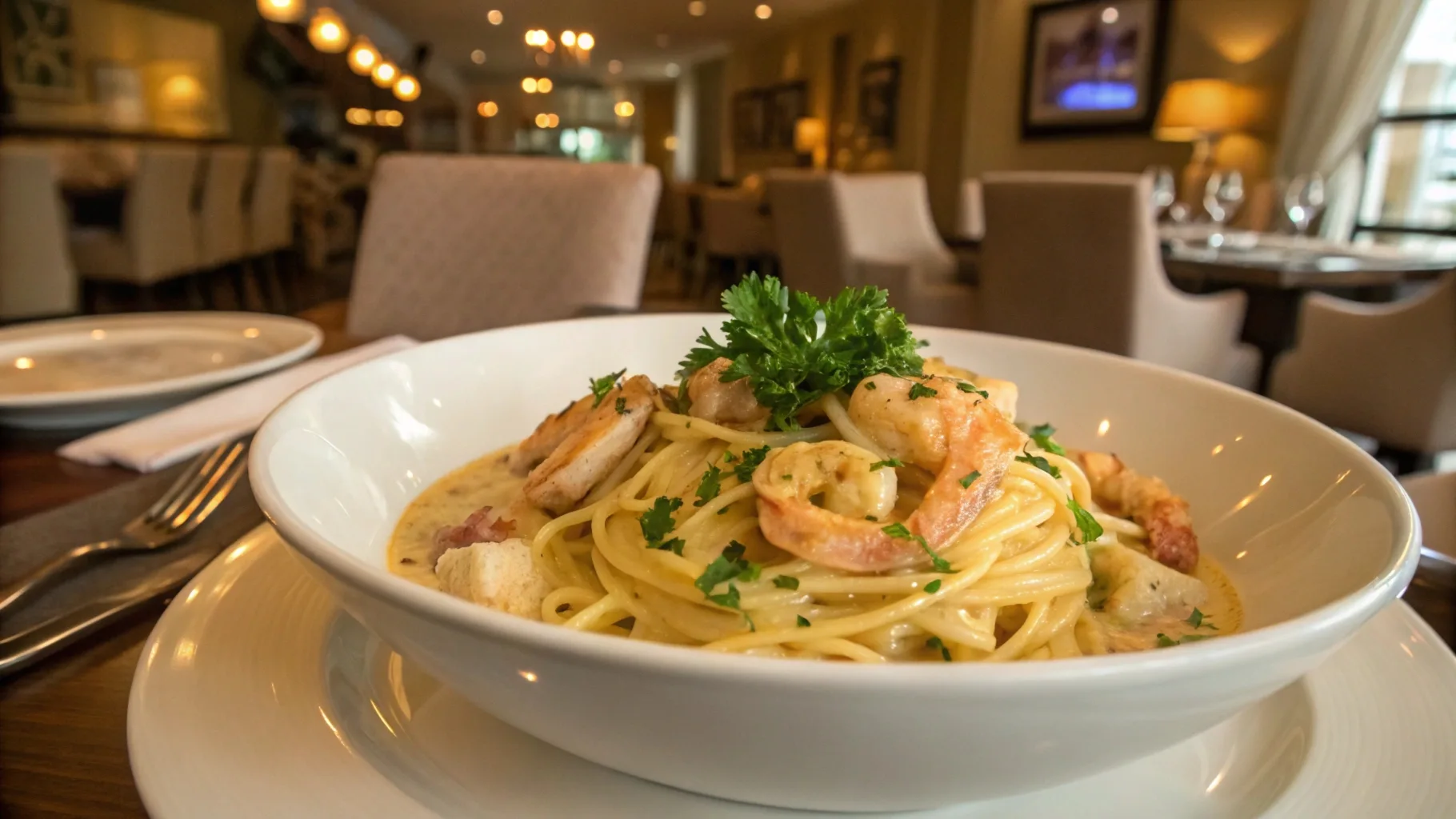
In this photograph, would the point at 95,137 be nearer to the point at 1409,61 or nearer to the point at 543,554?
the point at 543,554

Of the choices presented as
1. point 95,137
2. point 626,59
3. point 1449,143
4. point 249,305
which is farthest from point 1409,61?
point 626,59

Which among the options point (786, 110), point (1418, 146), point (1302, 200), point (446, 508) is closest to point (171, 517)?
point (446, 508)

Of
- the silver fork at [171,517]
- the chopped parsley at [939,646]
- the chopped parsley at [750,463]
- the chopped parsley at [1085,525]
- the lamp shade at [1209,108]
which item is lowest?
the chopped parsley at [939,646]

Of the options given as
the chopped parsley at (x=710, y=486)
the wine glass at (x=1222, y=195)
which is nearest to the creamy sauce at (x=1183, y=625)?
the chopped parsley at (x=710, y=486)

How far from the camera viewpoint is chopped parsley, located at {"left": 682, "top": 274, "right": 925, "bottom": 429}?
2.50ft

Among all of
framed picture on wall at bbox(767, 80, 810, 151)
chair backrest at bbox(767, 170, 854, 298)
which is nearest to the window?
chair backrest at bbox(767, 170, 854, 298)

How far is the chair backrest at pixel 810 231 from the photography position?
5.59 m

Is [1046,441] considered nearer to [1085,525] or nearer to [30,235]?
[1085,525]

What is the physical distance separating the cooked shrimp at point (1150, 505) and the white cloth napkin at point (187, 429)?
0.84m

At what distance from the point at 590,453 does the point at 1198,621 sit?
54 cm

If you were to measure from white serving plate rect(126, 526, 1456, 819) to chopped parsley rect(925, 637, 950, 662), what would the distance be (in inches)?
5.1

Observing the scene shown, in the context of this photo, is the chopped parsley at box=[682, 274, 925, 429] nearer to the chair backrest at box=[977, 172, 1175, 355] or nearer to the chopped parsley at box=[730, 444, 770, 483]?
the chopped parsley at box=[730, 444, 770, 483]

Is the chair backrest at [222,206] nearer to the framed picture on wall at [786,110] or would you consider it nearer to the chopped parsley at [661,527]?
the framed picture on wall at [786,110]

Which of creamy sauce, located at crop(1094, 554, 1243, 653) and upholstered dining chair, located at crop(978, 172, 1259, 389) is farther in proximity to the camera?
upholstered dining chair, located at crop(978, 172, 1259, 389)
